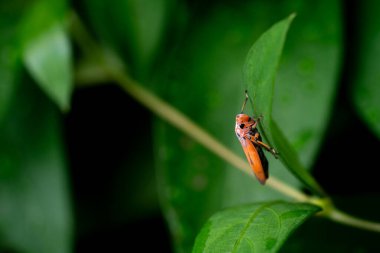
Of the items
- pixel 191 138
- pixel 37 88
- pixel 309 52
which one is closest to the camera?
pixel 309 52

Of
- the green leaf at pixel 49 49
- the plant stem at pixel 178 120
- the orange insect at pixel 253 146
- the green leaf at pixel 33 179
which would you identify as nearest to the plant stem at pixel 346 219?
the plant stem at pixel 178 120

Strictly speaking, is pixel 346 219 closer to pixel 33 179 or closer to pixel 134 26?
pixel 134 26

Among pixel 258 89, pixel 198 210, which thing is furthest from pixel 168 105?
pixel 258 89

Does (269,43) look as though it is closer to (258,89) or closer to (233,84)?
(258,89)

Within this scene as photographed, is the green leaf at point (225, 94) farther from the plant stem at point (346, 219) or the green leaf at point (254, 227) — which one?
the green leaf at point (254, 227)

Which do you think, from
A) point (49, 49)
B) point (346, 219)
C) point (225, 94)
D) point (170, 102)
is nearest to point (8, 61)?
point (49, 49)

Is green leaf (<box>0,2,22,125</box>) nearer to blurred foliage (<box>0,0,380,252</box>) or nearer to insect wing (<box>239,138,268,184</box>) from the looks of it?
blurred foliage (<box>0,0,380,252</box>)
